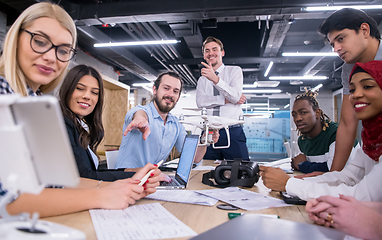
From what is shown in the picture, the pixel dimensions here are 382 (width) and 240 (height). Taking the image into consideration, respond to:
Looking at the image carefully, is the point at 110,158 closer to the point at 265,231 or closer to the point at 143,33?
the point at 265,231

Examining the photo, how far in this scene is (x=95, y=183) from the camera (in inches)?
41.8

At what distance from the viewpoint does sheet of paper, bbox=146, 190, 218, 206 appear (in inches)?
36.9

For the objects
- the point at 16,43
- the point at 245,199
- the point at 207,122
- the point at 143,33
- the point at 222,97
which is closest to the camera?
the point at 16,43

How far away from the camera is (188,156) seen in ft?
4.38

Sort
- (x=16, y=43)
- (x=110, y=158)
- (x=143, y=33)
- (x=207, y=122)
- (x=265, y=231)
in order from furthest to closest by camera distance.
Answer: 1. (x=143, y=33)
2. (x=110, y=158)
3. (x=207, y=122)
4. (x=16, y=43)
5. (x=265, y=231)

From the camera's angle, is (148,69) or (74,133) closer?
(74,133)

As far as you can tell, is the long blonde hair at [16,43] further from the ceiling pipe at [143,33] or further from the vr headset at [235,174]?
the ceiling pipe at [143,33]

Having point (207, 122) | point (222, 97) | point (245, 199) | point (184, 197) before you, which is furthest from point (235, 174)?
point (222, 97)

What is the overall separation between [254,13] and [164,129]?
3168 millimetres

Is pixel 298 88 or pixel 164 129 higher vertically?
pixel 298 88

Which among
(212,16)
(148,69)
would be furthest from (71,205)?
(148,69)

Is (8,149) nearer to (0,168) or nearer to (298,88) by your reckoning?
(0,168)

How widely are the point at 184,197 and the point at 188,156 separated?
0.35m

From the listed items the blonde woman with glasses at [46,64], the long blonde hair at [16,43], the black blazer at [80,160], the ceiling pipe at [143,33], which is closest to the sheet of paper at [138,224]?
the blonde woman with glasses at [46,64]
